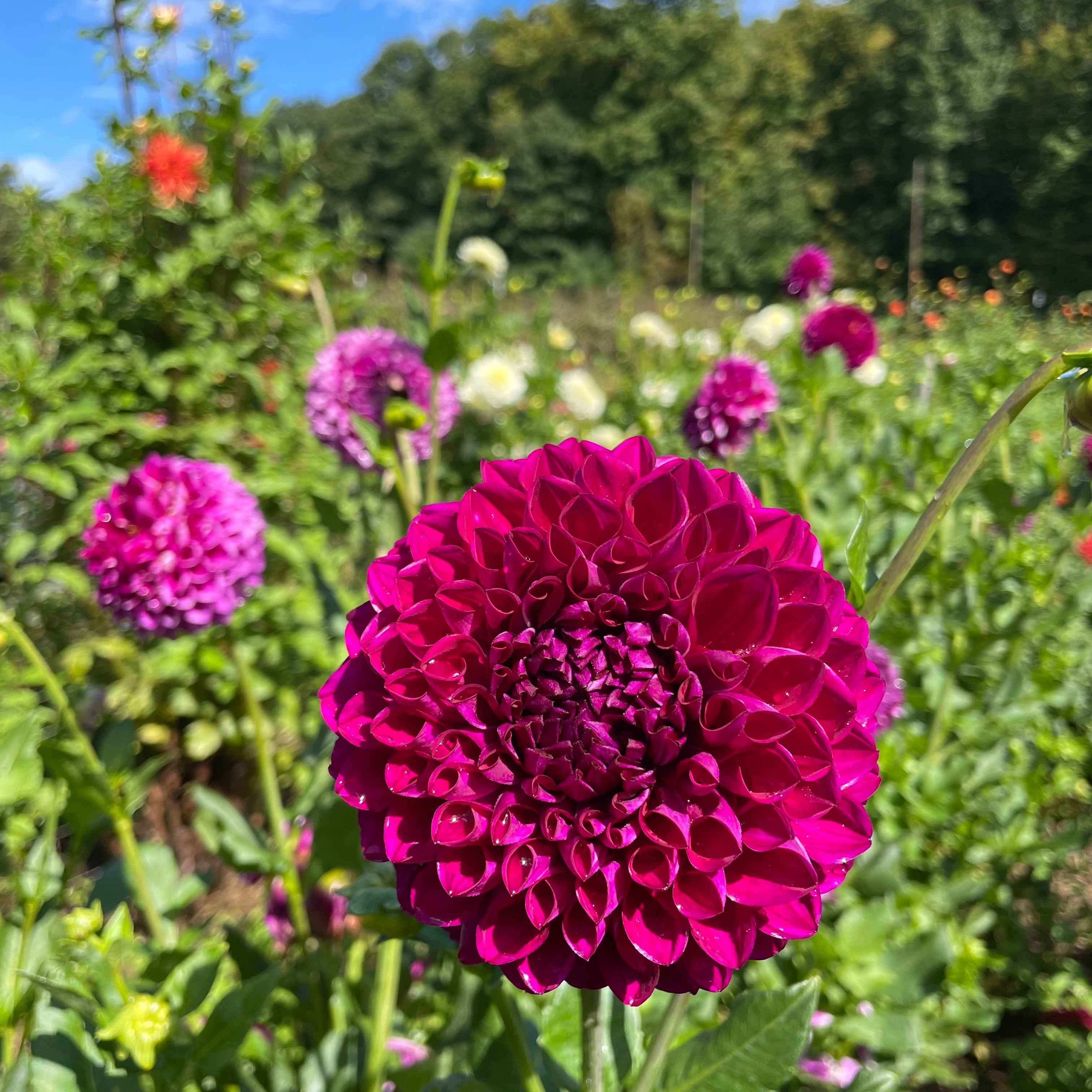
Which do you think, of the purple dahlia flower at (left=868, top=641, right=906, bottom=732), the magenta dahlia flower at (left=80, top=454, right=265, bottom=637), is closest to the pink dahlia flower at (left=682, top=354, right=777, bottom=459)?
the purple dahlia flower at (left=868, top=641, right=906, bottom=732)

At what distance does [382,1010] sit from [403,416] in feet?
2.36

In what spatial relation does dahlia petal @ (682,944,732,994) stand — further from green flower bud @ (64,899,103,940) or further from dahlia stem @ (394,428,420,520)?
dahlia stem @ (394,428,420,520)

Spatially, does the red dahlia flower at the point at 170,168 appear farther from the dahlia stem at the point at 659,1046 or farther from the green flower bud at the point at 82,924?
the dahlia stem at the point at 659,1046

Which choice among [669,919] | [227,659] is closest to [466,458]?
[227,659]

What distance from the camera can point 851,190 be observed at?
21172mm

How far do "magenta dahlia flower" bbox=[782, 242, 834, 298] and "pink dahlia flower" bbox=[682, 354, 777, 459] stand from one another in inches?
32.9

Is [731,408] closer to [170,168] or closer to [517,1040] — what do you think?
[517,1040]

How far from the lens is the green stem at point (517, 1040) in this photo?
2.08ft

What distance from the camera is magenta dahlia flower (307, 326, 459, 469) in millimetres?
1433

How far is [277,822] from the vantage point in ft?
3.59

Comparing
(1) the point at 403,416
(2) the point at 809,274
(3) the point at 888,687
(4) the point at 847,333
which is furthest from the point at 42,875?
(2) the point at 809,274

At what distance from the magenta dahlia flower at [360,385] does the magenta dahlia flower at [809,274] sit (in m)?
1.48

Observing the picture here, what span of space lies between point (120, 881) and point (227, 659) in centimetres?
95

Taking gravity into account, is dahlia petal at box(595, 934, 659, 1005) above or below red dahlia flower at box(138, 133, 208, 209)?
below
